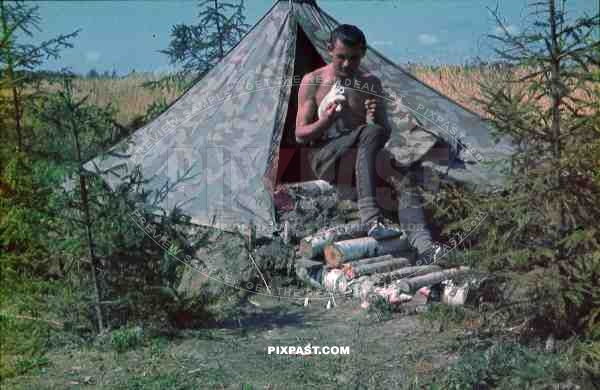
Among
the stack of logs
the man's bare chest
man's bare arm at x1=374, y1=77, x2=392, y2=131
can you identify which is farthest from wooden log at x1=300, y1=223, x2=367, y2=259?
the man's bare chest

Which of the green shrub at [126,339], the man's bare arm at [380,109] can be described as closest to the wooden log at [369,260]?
the man's bare arm at [380,109]

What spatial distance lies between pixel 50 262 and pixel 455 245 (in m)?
3.22

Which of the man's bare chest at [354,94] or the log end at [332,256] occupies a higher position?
the man's bare chest at [354,94]

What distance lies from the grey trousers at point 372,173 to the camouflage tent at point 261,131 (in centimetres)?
39

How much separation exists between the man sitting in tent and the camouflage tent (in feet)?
1.19

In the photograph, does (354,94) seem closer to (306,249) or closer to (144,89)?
(306,249)

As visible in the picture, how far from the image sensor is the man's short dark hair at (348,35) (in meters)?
5.97

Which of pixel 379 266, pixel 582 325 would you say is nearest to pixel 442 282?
pixel 379 266

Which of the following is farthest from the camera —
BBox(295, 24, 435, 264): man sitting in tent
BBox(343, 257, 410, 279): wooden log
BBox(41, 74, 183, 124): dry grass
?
BBox(41, 74, 183, 124): dry grass

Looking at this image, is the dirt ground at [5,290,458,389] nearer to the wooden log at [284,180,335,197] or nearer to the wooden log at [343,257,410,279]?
the wooden log at [343,257,410,279]

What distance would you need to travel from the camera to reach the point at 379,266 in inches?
212

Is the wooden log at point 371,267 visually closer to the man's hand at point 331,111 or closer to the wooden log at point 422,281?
the wooden log at point 422,281

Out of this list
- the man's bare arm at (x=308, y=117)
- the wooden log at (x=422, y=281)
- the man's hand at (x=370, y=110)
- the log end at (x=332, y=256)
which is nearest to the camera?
the wooden log at (x=422, y=281)

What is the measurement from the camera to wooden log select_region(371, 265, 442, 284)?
204 inches
